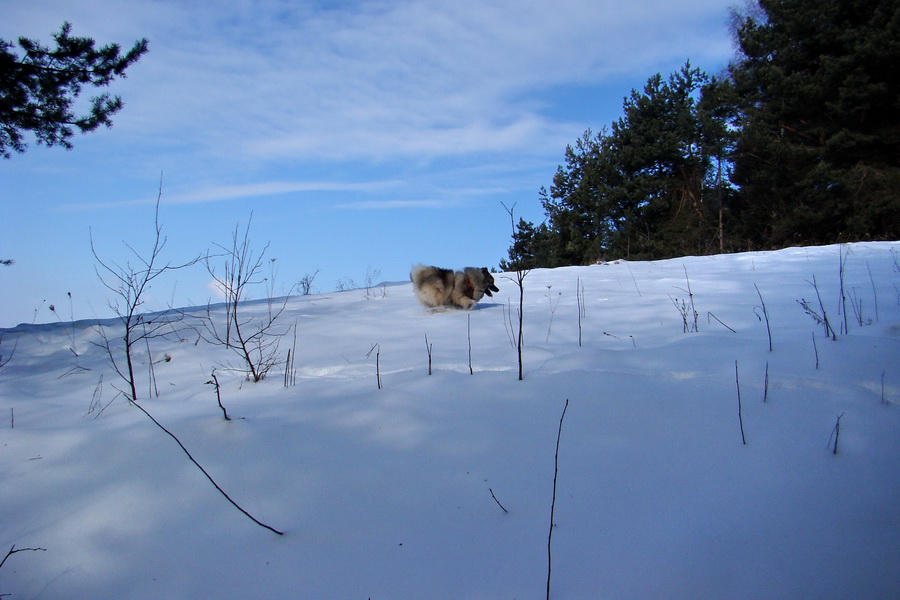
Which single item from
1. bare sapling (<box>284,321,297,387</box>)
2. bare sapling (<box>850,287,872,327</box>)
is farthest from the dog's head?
bare sapling (<box>850,287,872,327</box>)

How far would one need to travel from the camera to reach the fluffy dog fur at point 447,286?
659cm

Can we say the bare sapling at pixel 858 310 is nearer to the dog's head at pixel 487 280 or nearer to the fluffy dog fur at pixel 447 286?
the fluffy dog fur at pixel 447 286

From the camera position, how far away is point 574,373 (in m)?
2.72

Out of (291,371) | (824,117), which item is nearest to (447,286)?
(291,371)

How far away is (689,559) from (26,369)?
18.7ft

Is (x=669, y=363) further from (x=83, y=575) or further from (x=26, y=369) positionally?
(x=26, y=369)

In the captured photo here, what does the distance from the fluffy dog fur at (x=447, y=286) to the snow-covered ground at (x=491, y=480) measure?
10.6 ft

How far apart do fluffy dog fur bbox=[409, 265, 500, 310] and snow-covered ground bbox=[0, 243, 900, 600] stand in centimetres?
323

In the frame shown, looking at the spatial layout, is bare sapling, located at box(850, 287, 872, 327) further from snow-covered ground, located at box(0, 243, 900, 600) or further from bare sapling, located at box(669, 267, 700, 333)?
bare sapling, located at box(669, 267, 700, 333)

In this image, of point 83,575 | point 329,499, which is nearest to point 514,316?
point 329,499

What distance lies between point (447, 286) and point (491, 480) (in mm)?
4948

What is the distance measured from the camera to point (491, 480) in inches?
70.4

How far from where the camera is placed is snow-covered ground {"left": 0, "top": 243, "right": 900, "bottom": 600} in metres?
1.39

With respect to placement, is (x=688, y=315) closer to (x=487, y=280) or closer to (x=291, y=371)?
(x=487, y=280)
